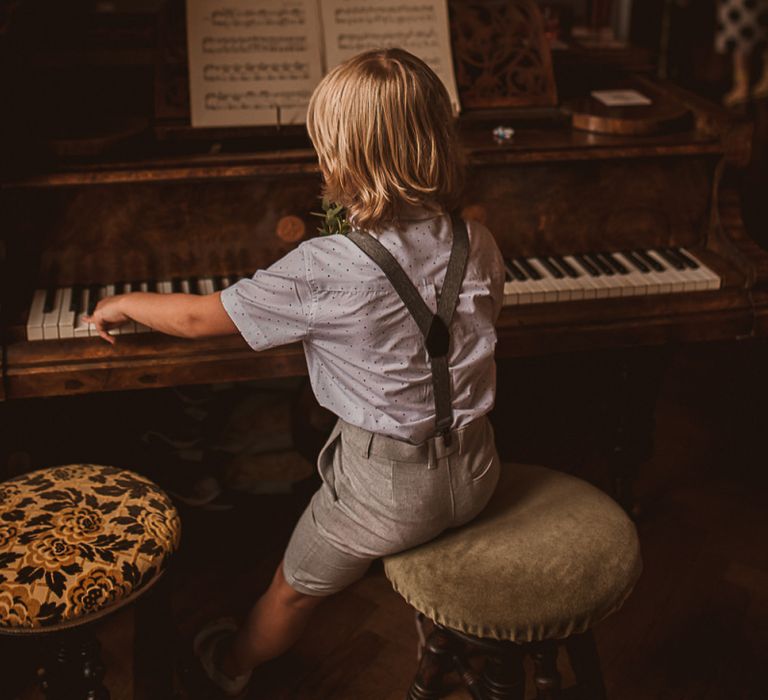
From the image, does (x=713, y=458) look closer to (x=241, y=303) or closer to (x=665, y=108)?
(x=665, y=108)

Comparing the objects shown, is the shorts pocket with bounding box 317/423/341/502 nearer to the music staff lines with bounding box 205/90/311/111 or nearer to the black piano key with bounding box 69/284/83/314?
the black piano key with bounding box 69/284/83/314

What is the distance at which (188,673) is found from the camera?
7.00 ft

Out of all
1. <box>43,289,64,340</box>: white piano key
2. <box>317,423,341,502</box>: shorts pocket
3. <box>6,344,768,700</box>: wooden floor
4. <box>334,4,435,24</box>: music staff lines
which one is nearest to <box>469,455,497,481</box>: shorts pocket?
<box>317,423,341,502</box>: shorts pocket

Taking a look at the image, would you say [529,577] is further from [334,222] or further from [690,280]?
[690,280]

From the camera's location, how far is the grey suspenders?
150cm

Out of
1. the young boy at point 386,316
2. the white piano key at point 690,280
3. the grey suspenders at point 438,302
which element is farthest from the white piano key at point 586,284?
the grey suspenders at point 438,302

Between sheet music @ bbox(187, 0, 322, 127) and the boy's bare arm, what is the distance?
57cm

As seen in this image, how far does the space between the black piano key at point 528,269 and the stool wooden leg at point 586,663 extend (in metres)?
0.87

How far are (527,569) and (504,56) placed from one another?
1.40 m

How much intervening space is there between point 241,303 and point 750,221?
2370 millimetres

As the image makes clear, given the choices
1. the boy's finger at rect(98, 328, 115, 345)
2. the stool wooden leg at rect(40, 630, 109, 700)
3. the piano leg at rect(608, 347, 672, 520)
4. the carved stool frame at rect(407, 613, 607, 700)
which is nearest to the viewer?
the carved stool frame at rect(407, 613, 607, 700)

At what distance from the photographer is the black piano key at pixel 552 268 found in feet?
7.39

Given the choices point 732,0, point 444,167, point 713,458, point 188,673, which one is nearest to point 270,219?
point 444,167

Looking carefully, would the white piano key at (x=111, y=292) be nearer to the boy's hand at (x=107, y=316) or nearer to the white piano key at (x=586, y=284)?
the boy's hand at (x=107, y=316)
